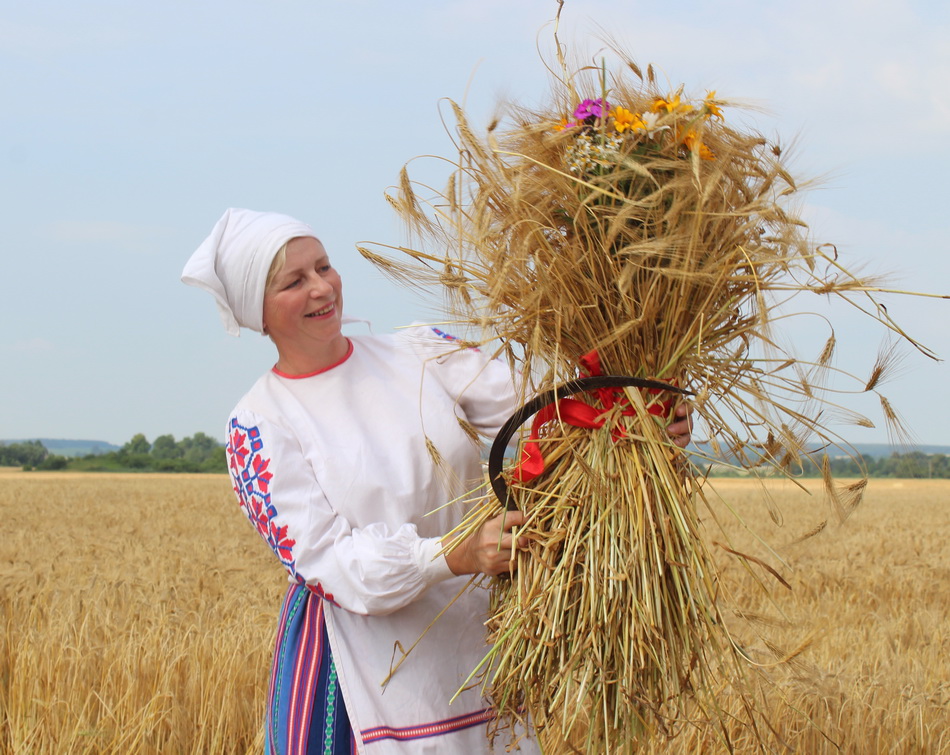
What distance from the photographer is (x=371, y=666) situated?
1879 mm

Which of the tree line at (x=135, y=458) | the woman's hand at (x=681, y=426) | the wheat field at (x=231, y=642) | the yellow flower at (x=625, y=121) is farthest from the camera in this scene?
the tree line at (x=135, y=458)

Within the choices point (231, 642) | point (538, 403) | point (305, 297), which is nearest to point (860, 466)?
point (538, 403)

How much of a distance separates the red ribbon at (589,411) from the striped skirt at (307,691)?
2.08ft

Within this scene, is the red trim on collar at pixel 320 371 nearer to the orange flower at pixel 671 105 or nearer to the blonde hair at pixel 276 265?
the blonde hair at pixel 276 265

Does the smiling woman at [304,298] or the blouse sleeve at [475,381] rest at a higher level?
the smiling woman at [304,298]

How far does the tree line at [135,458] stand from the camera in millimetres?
32656

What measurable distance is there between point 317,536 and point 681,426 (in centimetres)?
73

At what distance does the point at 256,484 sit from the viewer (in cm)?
186

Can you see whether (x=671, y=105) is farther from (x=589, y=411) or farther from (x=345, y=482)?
(x=345, y=482)

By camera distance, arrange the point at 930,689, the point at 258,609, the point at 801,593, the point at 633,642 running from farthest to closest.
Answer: the point at 801,593 < the point at 258,609 < the point at 930,689 < the point at 633,642

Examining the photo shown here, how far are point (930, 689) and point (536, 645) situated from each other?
2.42 metres

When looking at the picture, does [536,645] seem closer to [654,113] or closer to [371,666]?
[371,666]

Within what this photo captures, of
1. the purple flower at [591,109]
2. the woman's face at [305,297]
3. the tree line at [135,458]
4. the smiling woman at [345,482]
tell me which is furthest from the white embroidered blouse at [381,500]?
the tree line at [135,458]

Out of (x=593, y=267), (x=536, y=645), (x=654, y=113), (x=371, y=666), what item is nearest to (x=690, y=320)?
(x=593, y=267)
